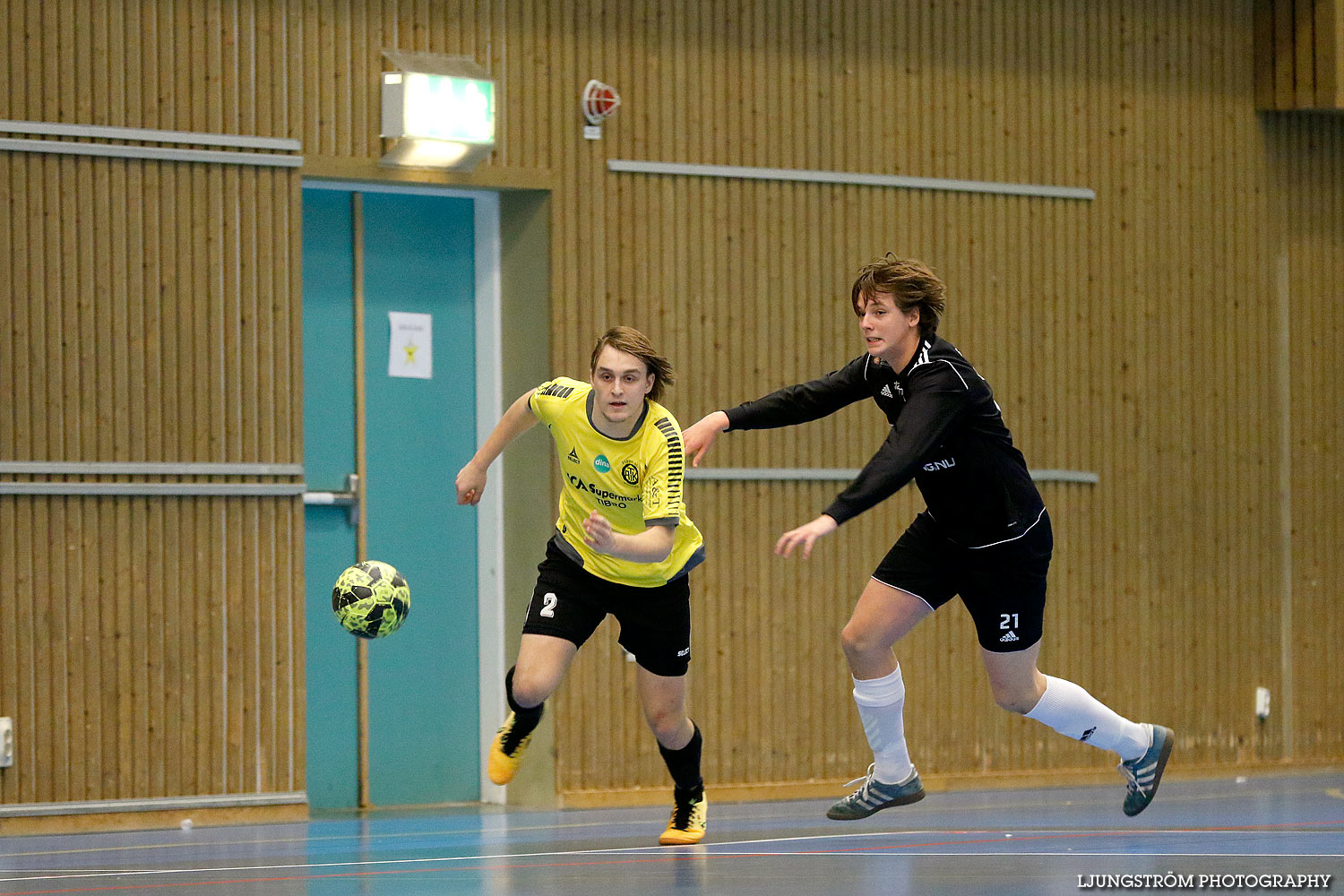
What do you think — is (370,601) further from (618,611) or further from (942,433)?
(942,433)

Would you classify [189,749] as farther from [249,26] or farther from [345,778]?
[249,26]

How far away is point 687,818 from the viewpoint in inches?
266

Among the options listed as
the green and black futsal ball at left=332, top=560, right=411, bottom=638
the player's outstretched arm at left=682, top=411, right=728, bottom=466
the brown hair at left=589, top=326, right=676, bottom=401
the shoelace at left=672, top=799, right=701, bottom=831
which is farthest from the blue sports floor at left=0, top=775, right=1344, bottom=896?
the brown hair at left=589, top=326, right=676, bottom=401

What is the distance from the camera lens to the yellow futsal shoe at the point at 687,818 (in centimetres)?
674

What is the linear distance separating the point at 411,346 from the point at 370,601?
9.86 feet

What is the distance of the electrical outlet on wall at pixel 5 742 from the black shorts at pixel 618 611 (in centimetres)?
327

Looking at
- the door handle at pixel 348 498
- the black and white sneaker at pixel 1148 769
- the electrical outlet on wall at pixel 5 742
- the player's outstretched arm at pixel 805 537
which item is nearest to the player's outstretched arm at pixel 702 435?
the player's outstretched arm at pixel 805 537

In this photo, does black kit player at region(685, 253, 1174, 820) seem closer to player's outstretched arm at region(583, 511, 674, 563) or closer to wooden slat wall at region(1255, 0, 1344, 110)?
player's outstretched arm at region(583, 511, 674, 563)

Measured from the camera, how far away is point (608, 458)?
6254mm

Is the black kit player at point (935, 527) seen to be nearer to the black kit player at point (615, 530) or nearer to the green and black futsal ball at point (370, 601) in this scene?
the black kit player at point (615, 530)

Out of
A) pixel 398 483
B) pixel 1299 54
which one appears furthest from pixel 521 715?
pixel 1299 54

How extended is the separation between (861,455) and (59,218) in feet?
14.8

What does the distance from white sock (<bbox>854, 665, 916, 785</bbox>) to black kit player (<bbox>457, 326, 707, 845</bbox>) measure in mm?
695

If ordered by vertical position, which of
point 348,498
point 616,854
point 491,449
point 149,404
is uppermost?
point 149,404
